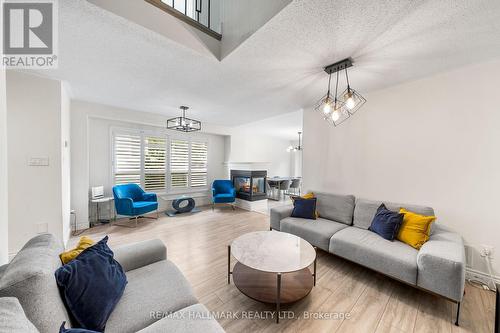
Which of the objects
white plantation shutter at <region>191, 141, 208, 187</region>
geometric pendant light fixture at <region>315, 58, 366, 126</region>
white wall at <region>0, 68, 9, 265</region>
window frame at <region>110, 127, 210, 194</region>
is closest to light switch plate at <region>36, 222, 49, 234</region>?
white wall at <region>0, 68, 9, 265</region>

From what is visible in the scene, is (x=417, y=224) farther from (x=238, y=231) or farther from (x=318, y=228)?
(x=238, y=231)

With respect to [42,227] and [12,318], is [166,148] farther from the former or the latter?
[12,318]

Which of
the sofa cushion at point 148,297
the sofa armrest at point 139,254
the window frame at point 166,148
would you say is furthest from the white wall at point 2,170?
the window frame at point 166,148

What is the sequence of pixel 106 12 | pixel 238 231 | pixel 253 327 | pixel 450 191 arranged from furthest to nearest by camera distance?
pixel 238 231 → pixel 450 191 → pixel 253 327 → pixel 106 12

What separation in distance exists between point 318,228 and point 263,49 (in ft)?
7.64

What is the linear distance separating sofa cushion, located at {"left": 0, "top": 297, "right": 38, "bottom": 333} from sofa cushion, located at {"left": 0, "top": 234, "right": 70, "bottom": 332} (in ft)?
0.27

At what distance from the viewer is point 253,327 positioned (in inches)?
61.9

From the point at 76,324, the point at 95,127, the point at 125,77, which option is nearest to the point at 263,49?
the point at 125,77

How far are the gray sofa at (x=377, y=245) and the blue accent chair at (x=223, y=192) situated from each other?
2.18m

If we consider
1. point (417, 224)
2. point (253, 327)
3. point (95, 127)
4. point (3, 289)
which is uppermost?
point (95, 127)

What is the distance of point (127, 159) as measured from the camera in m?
4.47

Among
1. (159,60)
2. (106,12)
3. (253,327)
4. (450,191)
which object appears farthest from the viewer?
(450,191)

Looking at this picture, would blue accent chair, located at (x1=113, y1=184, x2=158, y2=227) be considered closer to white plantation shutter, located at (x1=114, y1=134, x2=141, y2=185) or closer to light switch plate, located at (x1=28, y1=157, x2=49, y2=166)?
white plantation shutter, located at (x1=114, y1=134, x2=141, y2=185)

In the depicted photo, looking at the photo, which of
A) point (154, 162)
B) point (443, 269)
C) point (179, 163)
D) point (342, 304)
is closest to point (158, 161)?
point (154, 162)
